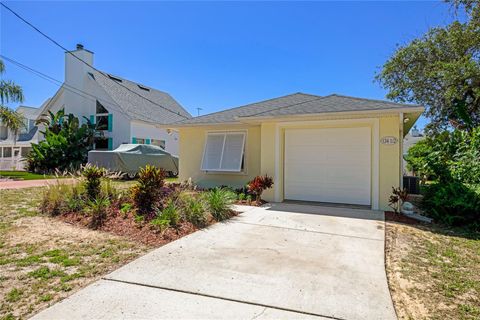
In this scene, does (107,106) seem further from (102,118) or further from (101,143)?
(101,143)

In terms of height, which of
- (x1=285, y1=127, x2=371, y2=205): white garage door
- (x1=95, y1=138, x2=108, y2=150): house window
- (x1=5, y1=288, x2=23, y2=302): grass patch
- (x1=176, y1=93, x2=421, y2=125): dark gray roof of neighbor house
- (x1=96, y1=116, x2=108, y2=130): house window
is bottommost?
(x1=5, y1=288, x2=23, y2=302): grass patch

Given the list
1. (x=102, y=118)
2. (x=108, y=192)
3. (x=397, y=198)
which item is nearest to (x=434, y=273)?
(x=397, y=198)

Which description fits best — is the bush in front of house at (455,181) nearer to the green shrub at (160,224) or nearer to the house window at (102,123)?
the green shrub at (160,224)

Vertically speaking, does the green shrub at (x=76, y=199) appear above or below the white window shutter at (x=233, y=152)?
below

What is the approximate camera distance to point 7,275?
3930 millimetres

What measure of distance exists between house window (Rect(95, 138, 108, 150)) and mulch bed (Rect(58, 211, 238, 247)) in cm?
1662

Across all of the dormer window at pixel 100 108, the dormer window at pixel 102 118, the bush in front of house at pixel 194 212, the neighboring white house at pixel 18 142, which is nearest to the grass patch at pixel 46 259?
the bush in front of house at pixel 194 212

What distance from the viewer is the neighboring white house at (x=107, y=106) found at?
71.8 ft

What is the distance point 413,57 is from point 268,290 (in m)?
15.7

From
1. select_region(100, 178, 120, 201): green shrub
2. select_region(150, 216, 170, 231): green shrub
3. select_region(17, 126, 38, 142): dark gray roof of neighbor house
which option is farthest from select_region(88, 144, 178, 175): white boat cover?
select_region(17, 126, 38, 142): dark gray roof of neighbor house

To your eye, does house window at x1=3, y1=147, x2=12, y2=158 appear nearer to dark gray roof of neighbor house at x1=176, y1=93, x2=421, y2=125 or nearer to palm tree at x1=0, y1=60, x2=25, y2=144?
palm tree at x1=0, y1=60, x2=25, y2=144

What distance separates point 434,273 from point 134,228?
5451 millimetres

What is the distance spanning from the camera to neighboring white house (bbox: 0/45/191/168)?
21.9 metres

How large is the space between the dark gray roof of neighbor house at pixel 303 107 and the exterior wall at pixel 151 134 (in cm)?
1070
